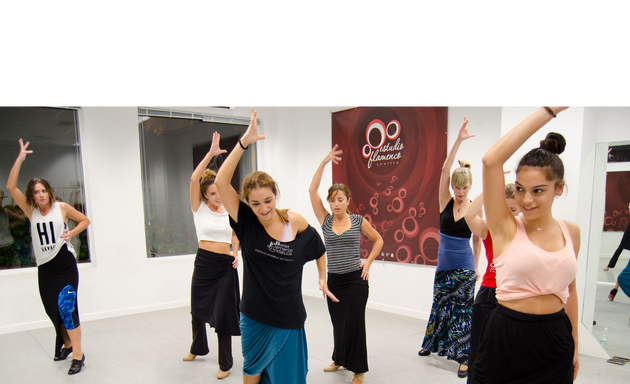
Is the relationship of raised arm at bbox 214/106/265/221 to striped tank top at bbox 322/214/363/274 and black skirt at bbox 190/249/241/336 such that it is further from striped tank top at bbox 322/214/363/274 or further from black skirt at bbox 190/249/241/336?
black skirt at bbox 190/249/241/336

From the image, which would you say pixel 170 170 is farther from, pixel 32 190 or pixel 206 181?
pixel 206 181

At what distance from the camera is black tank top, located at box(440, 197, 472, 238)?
10.5ft

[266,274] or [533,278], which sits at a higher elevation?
[533,278]

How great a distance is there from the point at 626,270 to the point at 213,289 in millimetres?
3719

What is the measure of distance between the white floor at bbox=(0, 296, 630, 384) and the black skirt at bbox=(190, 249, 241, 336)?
48cm

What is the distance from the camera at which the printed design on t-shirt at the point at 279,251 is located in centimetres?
211

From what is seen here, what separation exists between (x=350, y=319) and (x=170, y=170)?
3.76m

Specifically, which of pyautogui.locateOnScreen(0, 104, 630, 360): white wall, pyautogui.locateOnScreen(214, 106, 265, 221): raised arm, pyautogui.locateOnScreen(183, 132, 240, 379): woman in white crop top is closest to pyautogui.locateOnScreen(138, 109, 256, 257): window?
pyautogui.locateOnScreen(0, 104, 630, 360): white wall

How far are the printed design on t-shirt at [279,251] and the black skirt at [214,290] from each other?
1312mm

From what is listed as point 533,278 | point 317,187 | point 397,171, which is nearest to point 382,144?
point 397,171

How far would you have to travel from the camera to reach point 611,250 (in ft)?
11.8
